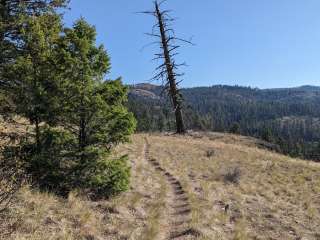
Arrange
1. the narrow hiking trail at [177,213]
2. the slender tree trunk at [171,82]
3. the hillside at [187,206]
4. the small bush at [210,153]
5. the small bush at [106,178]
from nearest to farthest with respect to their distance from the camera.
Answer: the hillside at [187,206] → the narrow hiking trail at [177,213] → the small bush at [106,178] → the small bush at [210,153] → the slender tree trunk at [171,82]

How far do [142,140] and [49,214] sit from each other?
830 inches

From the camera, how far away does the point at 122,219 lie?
10.6 metres

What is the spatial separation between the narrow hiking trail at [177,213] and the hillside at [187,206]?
3 cm

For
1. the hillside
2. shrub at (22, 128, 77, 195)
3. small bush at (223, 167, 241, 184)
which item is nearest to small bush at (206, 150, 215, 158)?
the hillside

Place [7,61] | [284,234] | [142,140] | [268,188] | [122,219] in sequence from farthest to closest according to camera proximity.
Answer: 1. [142,140]
2. [268,188]
3. [7,61]
4. [284,234]
5. [122,219]

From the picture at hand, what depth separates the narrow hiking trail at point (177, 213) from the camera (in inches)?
400

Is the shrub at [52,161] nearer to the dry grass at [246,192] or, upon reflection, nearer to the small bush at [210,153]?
the dry grass at [246,192]

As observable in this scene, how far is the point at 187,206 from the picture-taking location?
1298 centimetres

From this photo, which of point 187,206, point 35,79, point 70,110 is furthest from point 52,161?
point 187,206

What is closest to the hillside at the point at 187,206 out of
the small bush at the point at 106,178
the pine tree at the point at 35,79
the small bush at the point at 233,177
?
the small bush at the point at 233,177

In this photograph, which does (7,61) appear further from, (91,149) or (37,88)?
(91,149)

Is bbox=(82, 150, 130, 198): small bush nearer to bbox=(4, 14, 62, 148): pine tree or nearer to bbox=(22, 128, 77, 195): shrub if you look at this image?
bbox=(22, 128, 77, 195): shrub

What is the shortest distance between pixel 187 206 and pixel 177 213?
0.89m

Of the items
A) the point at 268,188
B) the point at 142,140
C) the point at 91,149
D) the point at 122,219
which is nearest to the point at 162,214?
the point at 122,219
